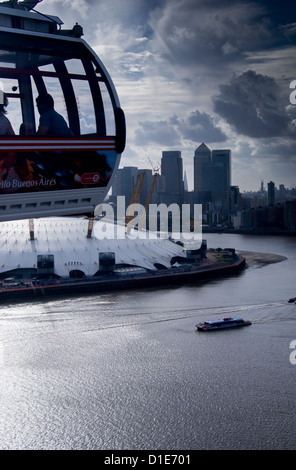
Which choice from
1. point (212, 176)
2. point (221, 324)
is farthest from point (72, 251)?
point (212, 176)

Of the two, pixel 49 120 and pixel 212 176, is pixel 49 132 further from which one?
pixel 212 176

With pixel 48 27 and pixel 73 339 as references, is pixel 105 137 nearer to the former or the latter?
pixel 48 27

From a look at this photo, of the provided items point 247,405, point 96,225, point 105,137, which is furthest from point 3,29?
point 96,225

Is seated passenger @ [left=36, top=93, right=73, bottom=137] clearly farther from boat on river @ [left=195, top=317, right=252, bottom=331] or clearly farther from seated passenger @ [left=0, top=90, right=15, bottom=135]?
boat on river @ [left=195, top=317, right=252, bottom=331]

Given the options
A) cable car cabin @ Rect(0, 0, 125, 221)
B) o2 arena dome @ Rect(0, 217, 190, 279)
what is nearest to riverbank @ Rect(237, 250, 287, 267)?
o2 arena dome @ Rect(0, 217, 190, 279)

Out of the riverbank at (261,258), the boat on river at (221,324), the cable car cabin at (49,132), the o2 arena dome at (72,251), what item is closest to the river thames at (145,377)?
the boat on river at (221,324)
